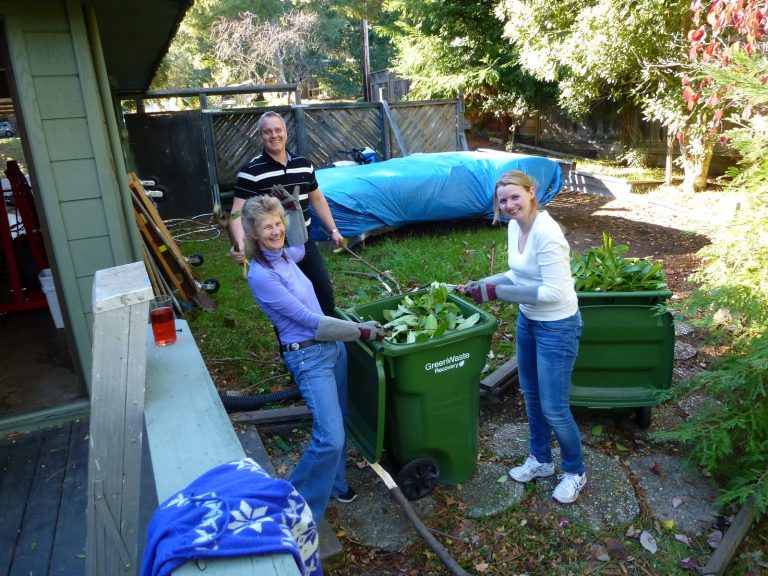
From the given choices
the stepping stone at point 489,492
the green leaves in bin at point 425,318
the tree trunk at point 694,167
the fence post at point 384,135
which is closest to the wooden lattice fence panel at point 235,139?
the fence post at point 384,135

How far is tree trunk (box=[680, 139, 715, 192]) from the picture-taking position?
9.71 meters

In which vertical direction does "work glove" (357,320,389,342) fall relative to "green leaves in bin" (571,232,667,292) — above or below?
above

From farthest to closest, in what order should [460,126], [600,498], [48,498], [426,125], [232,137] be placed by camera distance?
[460,126]
[426,125]
[232,137]
[600,498]
[48,498]

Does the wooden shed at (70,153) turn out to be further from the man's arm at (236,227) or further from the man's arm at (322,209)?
the man's arm at (322,209)

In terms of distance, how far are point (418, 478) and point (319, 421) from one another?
0.75 m

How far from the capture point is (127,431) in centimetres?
158

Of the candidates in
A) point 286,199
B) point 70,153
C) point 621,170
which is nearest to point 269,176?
point 286,199

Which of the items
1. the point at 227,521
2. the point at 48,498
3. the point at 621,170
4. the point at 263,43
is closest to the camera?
the point at 227,521

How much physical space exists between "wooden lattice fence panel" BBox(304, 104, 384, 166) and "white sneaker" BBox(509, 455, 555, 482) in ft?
28.8

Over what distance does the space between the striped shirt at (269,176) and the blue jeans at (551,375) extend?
1.69m

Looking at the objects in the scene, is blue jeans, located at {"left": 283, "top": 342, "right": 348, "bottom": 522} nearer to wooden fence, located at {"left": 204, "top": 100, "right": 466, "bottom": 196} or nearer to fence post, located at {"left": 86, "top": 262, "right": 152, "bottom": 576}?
fence post, located at {"left": 86, "top": 262, "right": 152, "bottom": 576}

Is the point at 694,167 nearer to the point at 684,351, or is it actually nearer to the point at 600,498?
the point at 684,351

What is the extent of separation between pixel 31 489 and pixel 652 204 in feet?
32.3

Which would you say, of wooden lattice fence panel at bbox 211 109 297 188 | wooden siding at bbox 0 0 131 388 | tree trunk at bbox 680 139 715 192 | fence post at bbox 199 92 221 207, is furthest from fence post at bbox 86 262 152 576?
tree trunk at bbox 680 139 715 192
